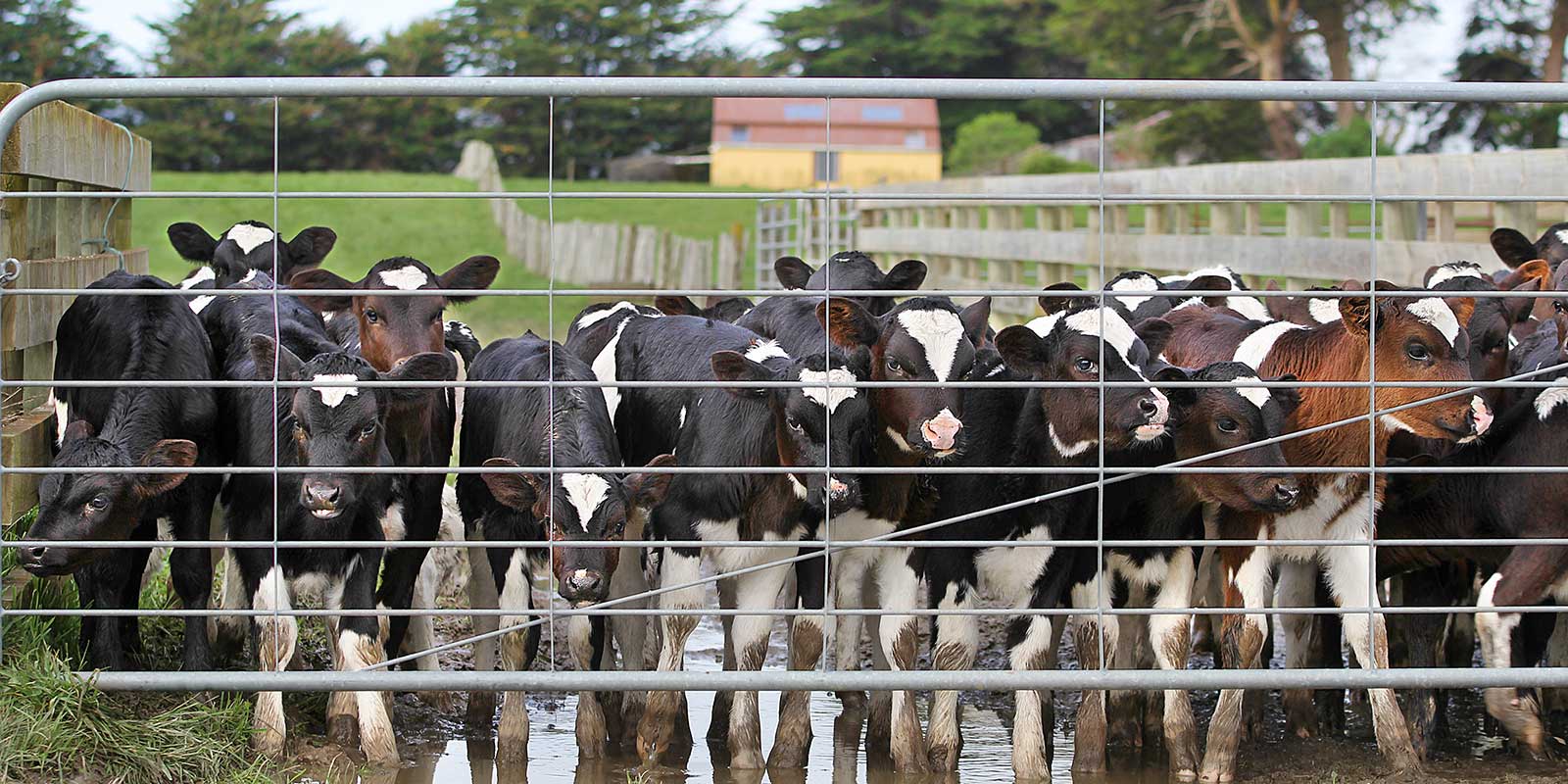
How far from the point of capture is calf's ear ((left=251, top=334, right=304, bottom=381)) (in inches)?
233

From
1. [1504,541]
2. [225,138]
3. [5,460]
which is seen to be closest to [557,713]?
[5,460]

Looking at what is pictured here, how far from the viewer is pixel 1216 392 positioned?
620 centimetres

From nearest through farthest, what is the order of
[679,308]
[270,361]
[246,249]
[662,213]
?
[270,361]
[679,308]
[246,249]
[662,213]

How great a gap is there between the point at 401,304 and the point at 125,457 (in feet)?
4.77

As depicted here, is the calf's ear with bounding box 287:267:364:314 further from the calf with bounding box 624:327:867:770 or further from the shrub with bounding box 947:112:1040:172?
the shrub with bounding box 947:112:1040:172

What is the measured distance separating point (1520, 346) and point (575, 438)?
159 inches

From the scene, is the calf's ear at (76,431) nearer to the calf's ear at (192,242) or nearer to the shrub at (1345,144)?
the calf's ear at (192,242)

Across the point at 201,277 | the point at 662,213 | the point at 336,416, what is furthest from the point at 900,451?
the point at 662,213

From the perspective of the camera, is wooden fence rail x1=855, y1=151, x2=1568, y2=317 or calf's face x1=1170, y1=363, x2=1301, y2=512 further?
wooden fence rail x1=855, y1=151, x2=1568, y2=317

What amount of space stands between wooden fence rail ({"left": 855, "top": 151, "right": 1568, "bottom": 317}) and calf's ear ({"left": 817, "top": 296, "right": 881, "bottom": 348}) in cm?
54

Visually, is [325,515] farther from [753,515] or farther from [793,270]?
[793,270]

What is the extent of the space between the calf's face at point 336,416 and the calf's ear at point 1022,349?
2.07 meters

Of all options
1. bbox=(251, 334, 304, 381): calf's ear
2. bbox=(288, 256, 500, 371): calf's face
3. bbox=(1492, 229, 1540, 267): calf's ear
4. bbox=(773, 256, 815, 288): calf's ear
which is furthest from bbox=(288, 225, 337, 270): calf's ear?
bbox=(1492, 229, 1540, 267): calf's ear

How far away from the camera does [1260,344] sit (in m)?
6.75
